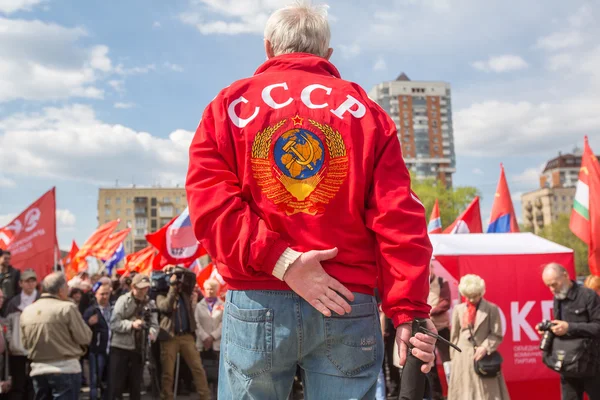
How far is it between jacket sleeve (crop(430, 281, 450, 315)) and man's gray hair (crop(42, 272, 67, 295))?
5157mm

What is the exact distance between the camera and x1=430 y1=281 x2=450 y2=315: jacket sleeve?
30.6ft

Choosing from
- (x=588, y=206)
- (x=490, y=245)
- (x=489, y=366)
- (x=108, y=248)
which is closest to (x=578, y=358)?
(x=489, y=366)

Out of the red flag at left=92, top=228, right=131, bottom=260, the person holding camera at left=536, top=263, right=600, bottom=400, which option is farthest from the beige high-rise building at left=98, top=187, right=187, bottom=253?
the person holding camera at left=536, top=263, right=600, bottom=400

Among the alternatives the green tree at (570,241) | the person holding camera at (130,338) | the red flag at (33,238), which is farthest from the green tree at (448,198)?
the person holding camera at (130,338)

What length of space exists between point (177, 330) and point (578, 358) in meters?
6.11

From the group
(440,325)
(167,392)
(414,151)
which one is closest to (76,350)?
(167,392)

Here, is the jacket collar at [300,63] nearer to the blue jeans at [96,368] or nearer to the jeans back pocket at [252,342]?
the jeans back pocket at [252,342]

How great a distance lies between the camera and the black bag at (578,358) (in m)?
7.05

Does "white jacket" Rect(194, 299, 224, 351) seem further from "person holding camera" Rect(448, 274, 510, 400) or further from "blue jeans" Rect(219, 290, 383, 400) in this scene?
"blue jeans" Rect(219, 290, 383, 400)

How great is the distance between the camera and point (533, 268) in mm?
9633

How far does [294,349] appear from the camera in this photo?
214 cm

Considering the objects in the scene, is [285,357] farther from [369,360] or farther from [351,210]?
[351,210]

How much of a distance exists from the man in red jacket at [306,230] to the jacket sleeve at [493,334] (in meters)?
6.30

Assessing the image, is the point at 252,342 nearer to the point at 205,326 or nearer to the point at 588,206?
the point at 205,326
